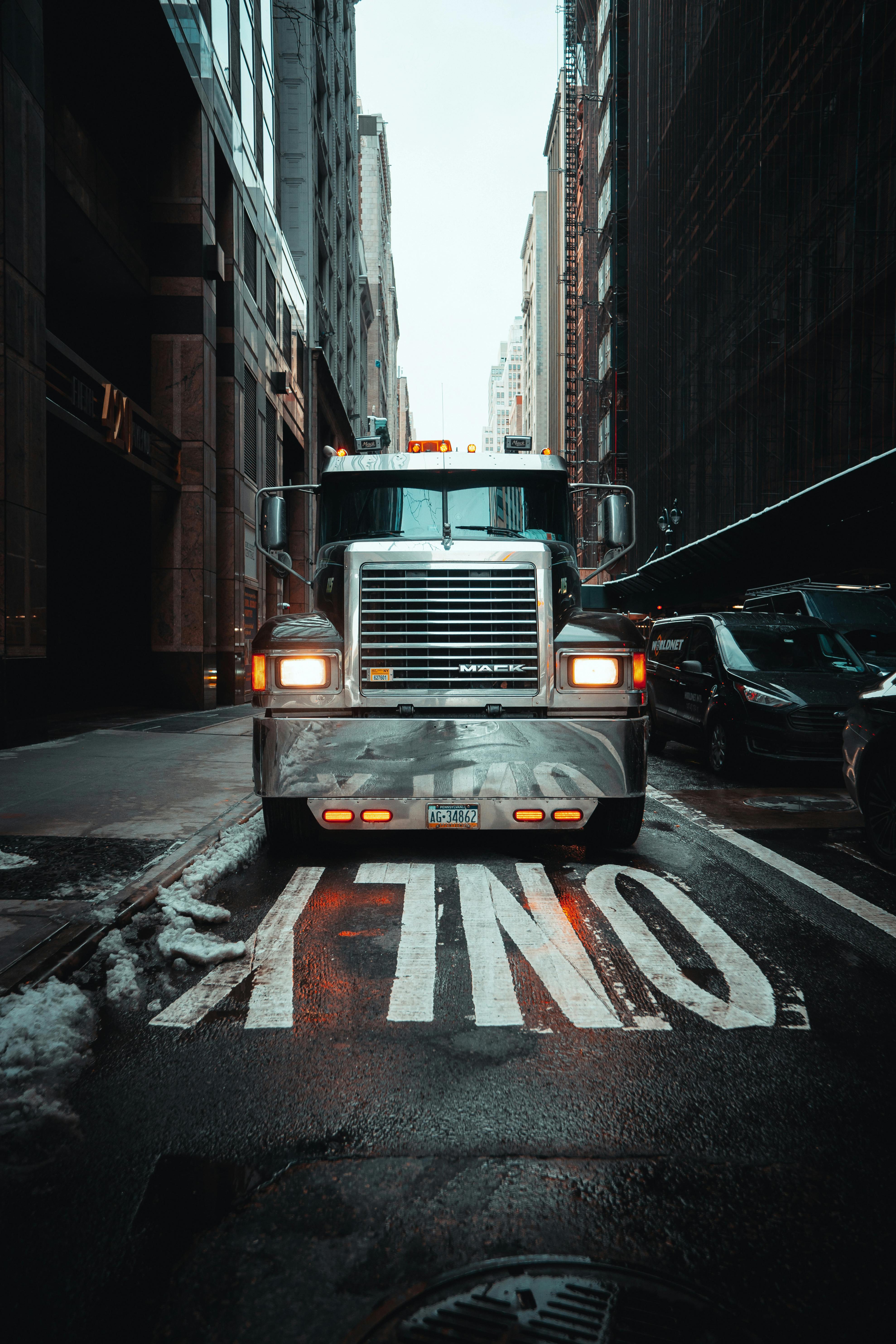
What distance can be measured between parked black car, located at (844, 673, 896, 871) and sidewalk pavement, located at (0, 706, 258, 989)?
4.77 meters

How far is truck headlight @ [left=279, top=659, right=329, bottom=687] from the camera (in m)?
5.78

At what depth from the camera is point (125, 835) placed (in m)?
6.54

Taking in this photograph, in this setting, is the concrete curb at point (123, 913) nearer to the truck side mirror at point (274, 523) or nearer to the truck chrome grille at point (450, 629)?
the truck chrome grille at point (450, 629)

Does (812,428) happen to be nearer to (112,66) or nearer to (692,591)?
(692,591)

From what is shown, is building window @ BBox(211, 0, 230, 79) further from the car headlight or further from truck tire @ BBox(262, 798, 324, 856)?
truck tire @ BBox(262, 798, 324, 856)

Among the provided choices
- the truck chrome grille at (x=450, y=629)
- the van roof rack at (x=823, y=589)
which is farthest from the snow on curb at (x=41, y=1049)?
the van roof rack at (x=823, y=589)

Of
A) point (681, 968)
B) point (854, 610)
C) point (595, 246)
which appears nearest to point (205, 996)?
point (681, 968)

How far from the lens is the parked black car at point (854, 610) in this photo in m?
13.7

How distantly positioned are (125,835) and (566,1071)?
14.5 feet

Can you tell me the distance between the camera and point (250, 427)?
2419cm

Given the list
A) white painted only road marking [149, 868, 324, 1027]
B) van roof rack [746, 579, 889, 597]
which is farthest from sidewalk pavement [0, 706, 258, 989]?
van roof rack [746, 579, 889, 597]

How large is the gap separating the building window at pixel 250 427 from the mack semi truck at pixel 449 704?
18325mm

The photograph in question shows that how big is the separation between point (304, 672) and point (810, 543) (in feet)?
67.9

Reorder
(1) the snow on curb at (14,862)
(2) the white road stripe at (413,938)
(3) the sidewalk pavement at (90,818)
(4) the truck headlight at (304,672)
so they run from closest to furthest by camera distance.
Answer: (2) the white road stripe at (413,938) < (3) the sidewalk pavement at (90,818) < (1) the snow on curb at (14,862) < (4) the truck headlight at (304,672)
